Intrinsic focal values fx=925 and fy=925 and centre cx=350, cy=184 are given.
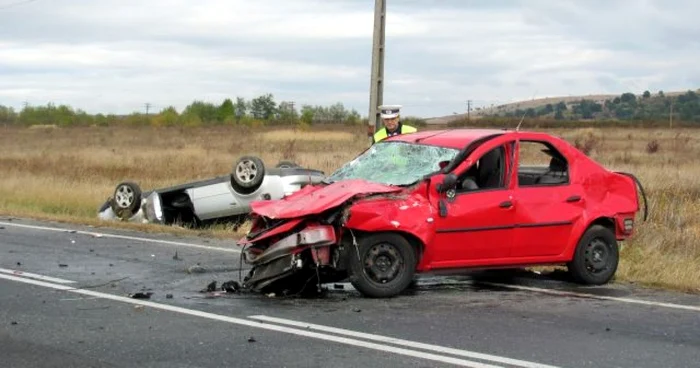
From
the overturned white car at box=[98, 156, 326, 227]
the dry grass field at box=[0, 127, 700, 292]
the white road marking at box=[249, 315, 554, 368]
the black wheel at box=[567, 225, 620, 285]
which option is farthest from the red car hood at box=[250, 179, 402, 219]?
the overturned white car at box=[98, 156, 326, 227]

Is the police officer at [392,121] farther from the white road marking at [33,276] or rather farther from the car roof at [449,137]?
the white road marking at [33,276]

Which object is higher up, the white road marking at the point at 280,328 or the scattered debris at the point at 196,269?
the scattered debris at the point at 196,269

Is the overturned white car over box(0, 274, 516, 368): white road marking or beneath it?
over

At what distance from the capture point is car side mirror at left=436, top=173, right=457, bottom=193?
8258 millimetres

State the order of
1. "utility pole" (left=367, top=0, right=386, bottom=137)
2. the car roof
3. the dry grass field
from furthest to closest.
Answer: "utility pole" (left=367, top=0, right=386, bottom=137) → the dry grass field → the car roof

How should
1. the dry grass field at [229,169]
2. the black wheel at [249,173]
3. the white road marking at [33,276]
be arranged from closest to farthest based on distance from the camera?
the white road marking at [33,276]
the dry grass field at [229,169]
the black wheel at [249,173]

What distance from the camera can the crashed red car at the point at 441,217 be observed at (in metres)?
8.03

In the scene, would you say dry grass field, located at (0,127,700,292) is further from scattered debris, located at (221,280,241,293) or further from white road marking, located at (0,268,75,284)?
scattered debris, located at (221,280,241,293)

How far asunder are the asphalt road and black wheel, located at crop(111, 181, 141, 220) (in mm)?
5435

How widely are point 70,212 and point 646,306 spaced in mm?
13911

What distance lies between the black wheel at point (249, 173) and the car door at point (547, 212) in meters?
5.94

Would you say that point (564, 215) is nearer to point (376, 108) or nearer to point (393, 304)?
point (393, 304)

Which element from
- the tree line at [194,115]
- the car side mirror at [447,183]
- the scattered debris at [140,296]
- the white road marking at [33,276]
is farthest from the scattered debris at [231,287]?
the tree line at [194,115]

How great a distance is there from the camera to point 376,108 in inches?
639
